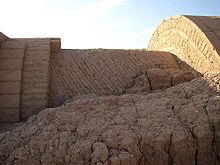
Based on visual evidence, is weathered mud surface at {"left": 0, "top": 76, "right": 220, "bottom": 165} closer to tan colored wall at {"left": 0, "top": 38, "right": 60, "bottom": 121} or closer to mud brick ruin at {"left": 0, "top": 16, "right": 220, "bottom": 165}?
mud brick ruin at {"left": 0, "top": 16, "right": 220, "bottom": 165}

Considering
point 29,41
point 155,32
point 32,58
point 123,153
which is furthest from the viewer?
point 155,32

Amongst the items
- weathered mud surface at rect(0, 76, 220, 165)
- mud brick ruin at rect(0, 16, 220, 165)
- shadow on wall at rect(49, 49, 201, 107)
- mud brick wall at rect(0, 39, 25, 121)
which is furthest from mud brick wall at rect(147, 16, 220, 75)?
mud brick wall at rect(0, 39, 25, 121)

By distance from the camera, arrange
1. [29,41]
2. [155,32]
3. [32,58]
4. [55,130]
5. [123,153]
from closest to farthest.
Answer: [123,153]
[55,130]
[32,58]
[29,41]
[155,32]

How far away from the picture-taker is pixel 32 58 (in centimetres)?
775

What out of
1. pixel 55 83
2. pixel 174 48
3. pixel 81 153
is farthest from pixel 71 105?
pixel 174 48

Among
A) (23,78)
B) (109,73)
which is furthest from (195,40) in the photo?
(23,78)

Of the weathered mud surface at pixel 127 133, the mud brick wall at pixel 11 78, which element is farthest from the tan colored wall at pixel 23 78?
the weathered mud surface at pixel 127 133

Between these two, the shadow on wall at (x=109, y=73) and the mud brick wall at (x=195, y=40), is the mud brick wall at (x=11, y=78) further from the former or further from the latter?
the mud brick wall at (x=195, y=40)

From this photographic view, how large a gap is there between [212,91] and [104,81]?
3.74 m

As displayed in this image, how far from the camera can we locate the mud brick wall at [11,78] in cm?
683

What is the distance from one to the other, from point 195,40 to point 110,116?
4.30 m

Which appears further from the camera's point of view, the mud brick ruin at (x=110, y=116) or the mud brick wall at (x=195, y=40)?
the mud brick wall at (x=195, y=40)

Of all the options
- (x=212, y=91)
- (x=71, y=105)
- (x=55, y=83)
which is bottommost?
(x=55, y=83)

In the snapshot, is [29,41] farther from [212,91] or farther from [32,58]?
[212,91]
